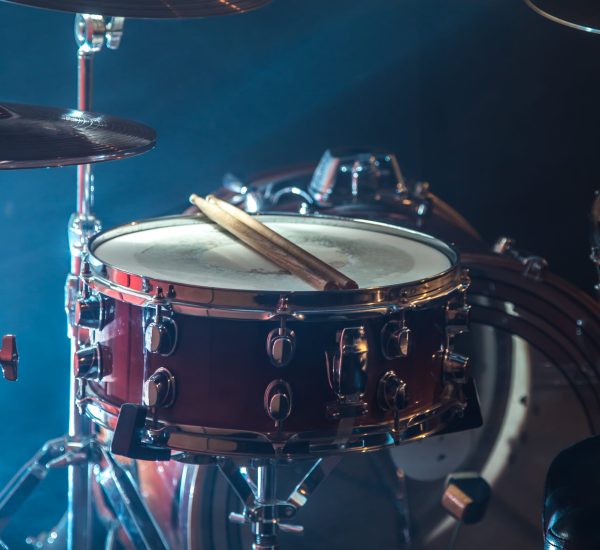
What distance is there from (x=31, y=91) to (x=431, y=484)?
1.23m

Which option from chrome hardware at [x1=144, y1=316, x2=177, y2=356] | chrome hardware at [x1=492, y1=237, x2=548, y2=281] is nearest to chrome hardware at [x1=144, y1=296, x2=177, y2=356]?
chrome hardware at [x1=144, y1=316, x2=177, y2=356]

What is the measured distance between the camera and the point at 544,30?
2625mm

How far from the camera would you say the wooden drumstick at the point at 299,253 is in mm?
1356

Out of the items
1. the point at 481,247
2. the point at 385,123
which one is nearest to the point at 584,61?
the point at 385,123

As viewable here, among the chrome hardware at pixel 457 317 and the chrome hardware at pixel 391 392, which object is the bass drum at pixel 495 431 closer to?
the chrome hardware at pixel 457 317

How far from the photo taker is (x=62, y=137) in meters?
1.27

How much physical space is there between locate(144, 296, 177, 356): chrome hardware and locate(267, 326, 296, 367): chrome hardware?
0.45 feet

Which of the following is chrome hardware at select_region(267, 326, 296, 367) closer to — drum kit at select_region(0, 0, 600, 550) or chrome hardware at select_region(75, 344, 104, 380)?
drum kit at select_region(0, 0, 600, 550)

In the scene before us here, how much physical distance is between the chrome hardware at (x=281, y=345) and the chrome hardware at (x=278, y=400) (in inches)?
1.3

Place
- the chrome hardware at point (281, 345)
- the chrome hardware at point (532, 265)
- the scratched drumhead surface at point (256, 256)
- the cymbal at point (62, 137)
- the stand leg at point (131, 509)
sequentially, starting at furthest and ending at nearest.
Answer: the chrome hardware at point (532, 265), the stand leg at point (131, 509), the scratched drumhead surface at point (256, 256), the chrome hardware at point (281, 345), the cymbal at point (62, 137)

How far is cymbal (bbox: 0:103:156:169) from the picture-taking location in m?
1.17

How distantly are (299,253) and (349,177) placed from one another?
2.21ft

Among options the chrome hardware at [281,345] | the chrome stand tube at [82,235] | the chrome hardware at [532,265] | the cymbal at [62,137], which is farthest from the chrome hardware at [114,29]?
the chrome hardware at [532,265]

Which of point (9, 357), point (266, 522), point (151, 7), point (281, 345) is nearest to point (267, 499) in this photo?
point (266, 522)
